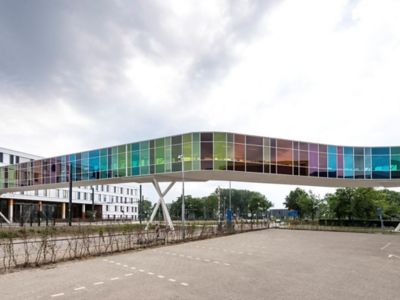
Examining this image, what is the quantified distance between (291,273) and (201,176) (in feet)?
106

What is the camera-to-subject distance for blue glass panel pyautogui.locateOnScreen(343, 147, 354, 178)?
4656 centimetres

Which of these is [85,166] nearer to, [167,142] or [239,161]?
[167,142]

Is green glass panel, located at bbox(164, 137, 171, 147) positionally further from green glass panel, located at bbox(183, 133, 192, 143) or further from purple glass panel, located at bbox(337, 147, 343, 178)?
purple glass panel, located at bbox(337, 147, 343, 178)

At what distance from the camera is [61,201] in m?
101

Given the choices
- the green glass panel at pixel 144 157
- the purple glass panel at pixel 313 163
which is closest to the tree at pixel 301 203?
the purple glass panel at pixel 313 163

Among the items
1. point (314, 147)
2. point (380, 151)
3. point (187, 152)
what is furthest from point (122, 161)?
point (380, 151)

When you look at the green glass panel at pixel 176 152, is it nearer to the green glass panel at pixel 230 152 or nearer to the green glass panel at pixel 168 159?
the green glass panel at pixel 168 159

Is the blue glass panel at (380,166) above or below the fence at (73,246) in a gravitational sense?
above

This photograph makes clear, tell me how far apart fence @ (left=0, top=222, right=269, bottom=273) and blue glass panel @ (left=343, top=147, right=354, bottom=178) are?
19.1 meters

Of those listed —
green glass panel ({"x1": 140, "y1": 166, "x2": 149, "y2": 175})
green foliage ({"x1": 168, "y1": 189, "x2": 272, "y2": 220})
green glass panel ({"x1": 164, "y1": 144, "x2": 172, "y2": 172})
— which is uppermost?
green glass panel ({"x1": 164, "y1": 144, "x2": 172, "y2": 172})

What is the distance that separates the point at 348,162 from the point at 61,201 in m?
79.0

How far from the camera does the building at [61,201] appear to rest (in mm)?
69369

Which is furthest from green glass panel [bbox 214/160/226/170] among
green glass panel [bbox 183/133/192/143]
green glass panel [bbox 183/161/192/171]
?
green glass panel [bbox 183/133/192/143]

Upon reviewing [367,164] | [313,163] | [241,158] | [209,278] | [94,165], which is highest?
[241,158]
